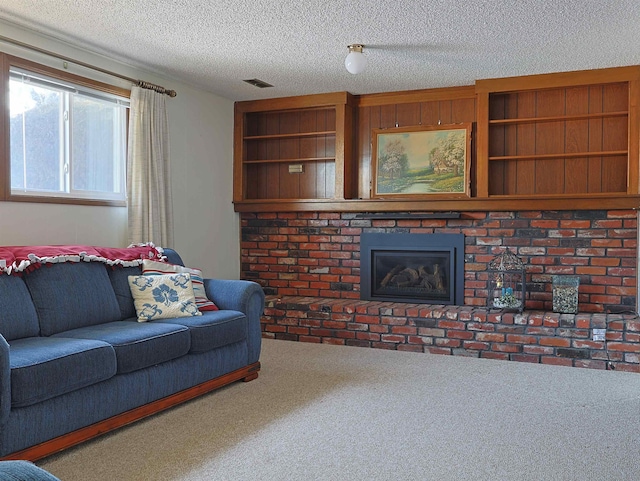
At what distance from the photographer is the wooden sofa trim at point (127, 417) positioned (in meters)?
2.60

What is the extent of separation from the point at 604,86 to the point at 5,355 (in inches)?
185

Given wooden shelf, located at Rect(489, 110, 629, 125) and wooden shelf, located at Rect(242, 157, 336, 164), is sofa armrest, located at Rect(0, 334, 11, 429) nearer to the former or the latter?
wooden shelf, located at Rect(242, 157, 336, 164)

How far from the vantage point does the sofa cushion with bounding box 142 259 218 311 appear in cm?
397

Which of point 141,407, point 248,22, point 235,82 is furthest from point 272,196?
point 141,407

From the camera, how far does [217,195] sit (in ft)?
19.6

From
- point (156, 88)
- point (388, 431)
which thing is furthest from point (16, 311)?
point (156, 88)

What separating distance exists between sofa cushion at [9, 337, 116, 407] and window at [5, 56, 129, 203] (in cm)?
148

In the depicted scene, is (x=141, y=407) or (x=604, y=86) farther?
(x=604, y=86)

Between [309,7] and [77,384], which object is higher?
[309,7]

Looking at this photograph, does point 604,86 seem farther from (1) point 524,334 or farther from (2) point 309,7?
(2) point 309,7

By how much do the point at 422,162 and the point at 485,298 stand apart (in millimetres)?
1302

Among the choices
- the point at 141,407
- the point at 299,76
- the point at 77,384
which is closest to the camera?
the point at 77,384

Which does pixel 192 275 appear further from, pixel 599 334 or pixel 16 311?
pixel 599 334

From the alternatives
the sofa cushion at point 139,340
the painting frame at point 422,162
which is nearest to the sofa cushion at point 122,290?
the sofa cushion at point 139,340
